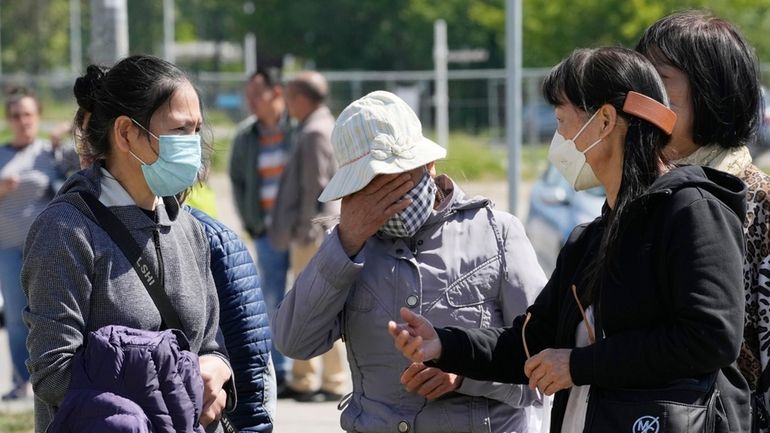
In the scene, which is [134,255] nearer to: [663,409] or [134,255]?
[134,255]

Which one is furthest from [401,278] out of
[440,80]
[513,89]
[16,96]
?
[440,80]

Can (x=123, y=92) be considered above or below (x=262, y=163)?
above

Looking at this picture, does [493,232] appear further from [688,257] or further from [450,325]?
[688,257]

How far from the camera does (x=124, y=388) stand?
2951 millimetres

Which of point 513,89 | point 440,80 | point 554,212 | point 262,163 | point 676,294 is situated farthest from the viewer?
point 440,80

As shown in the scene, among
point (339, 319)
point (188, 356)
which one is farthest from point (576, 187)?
point (188, 356)

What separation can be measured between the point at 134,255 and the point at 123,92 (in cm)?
47

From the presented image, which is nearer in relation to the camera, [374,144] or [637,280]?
[637,280]

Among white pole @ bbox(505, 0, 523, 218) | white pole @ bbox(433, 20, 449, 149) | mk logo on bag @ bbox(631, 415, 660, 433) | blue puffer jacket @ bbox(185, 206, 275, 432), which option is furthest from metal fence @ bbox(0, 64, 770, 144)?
mk logo on bag @ bbox(631, 415, 660, 433)

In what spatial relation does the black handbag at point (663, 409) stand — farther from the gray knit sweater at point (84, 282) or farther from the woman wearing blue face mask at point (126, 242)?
the gray knit sweater at point (84, 282)

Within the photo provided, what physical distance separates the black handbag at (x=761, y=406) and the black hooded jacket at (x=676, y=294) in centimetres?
19

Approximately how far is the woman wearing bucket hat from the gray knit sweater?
37 centimetres

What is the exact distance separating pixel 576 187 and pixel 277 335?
1012mm

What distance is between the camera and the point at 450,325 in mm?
3342
